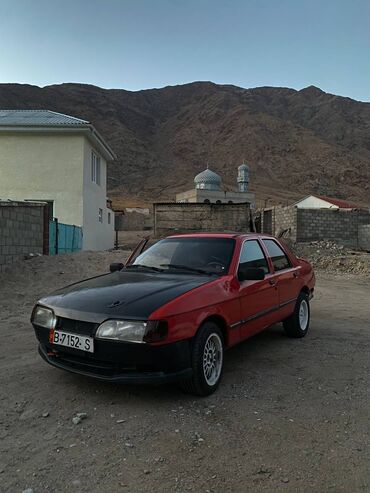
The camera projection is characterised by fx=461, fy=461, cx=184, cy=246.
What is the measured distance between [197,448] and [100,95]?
15064 centimetres

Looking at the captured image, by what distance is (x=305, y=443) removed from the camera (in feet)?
10.8

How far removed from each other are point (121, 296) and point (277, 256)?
2.80m

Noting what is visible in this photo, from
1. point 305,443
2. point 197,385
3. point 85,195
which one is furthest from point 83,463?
point 85,195

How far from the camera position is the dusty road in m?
2.83

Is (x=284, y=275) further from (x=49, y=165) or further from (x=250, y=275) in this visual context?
(x=49, y=165)

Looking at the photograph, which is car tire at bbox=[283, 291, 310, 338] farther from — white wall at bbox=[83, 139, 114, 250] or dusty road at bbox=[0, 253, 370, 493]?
white wall at bbox=[83, 139, 114, 250]

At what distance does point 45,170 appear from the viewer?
68.2 ft

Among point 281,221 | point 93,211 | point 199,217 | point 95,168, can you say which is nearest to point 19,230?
point 199,217

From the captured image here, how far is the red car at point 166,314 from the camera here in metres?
3.70

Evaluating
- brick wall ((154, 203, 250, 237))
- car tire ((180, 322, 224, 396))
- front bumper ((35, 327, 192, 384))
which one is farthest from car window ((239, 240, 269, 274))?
brick wall ((154, 203, 250, 237))

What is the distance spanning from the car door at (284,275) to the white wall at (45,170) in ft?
51.2

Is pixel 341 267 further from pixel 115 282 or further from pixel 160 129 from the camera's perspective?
pixel 160 129

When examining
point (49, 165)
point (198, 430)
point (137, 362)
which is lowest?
point (198, 430)

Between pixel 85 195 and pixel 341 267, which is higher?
pixel 85 195
